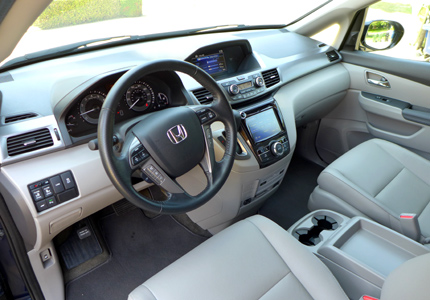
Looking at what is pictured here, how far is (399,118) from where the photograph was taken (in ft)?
7.41

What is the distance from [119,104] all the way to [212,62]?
2.25 feet

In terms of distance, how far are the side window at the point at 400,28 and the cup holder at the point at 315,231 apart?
4.33 ft

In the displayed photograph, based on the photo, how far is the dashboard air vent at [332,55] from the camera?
8.18 ft

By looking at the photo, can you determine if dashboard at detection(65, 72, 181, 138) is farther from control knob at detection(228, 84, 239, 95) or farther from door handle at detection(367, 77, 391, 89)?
door handle at detection(367, 77, 391, 89)

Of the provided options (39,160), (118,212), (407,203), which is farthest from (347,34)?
(39,160)

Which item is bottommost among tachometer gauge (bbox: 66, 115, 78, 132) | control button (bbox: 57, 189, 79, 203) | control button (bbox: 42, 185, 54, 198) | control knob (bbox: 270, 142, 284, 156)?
control knob (bbox: 270, 142, 284, 156)

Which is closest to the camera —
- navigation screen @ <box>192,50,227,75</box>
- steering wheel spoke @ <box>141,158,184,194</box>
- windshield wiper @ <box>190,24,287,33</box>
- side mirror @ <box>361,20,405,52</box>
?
steering wheel spoke @ <box>141,158,184,194</box>

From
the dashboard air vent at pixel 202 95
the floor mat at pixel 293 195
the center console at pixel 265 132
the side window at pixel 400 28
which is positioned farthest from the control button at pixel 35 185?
the side window at pixel 400 28

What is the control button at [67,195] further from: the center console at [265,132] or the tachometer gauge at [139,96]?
the center console at [265,132]

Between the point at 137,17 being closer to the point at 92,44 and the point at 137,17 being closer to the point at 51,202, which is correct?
the point at 92,44

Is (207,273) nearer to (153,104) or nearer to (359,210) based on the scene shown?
(153,104)

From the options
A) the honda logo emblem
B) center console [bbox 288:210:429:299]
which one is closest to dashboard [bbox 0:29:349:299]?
the honda logo emblem

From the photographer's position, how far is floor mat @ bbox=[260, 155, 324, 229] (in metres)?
2.40

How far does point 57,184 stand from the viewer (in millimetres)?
1353
